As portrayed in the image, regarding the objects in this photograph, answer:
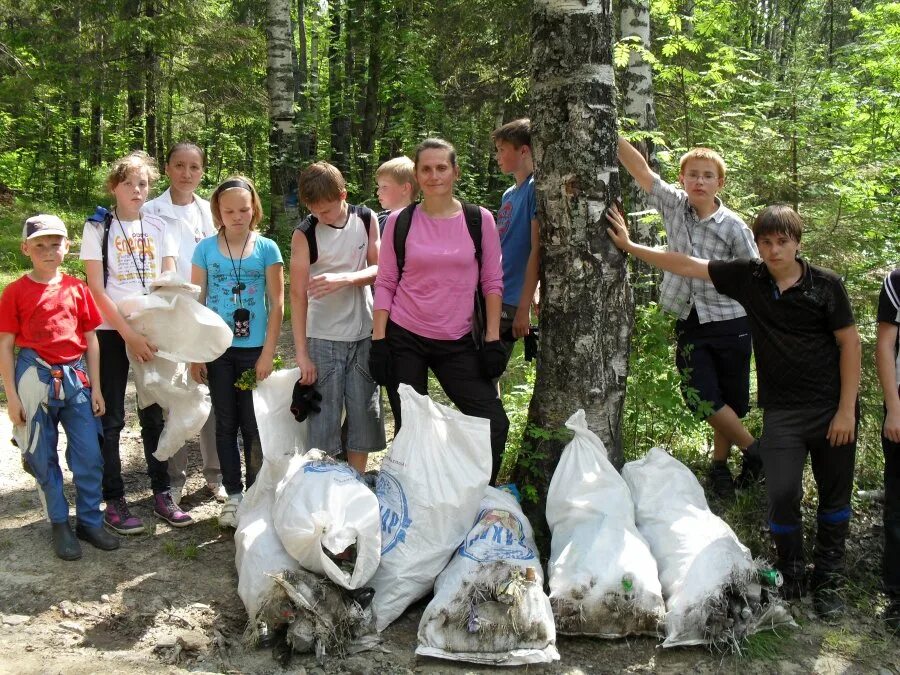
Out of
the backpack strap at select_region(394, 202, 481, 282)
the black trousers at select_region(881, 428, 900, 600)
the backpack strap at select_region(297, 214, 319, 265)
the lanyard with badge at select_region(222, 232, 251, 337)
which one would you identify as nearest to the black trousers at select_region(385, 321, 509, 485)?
the backpack strap at select_region(394, 202, 481, 282)

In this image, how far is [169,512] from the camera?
14.0 feet

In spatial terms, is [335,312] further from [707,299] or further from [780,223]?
[780,223]

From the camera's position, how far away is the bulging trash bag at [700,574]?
2998 millimetres

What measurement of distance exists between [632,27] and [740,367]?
5166 mm

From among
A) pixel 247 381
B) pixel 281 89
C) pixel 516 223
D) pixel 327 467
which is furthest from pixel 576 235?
pixel 281 89

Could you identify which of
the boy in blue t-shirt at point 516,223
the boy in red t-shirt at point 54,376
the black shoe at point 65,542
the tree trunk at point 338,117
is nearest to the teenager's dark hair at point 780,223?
the boy in blue t-shirt at point 516,223

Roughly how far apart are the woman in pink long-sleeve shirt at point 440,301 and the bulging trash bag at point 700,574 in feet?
2.92

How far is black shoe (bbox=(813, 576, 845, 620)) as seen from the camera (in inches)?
133

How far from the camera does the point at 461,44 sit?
41.8ft

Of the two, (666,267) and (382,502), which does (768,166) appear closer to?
(666,267)

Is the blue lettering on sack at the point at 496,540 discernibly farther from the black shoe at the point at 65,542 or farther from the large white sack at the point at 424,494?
the black shoe at the point at 65,542

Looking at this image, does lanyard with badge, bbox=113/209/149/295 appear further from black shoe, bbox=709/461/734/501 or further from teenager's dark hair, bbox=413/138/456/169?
black shoe, bbox=709/461/734/501

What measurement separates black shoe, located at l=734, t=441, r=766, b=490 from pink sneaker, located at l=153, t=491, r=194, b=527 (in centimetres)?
332

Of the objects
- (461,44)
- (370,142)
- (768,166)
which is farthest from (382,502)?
(370,142)
